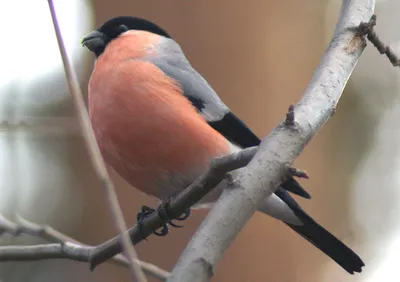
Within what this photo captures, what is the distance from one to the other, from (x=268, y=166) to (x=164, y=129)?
769 millimetres

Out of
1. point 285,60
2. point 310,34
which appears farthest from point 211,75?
point 310,34

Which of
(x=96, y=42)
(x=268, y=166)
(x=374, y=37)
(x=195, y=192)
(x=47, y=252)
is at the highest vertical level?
(x=374, y=37)

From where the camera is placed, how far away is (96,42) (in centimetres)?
229

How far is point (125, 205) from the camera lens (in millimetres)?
3516

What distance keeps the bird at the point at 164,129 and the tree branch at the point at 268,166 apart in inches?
21.5

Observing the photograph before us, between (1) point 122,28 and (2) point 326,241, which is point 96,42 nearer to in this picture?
(1) point 122,28

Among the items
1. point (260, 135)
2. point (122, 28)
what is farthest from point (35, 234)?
point (260, 135)

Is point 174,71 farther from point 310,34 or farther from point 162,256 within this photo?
point 310,34

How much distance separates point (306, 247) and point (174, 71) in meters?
2.06

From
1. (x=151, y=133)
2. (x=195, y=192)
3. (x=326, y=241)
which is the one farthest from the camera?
(x=326, y=241)

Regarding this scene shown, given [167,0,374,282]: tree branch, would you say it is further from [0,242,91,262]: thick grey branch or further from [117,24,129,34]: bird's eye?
[117,24,129,34]: bird's eye

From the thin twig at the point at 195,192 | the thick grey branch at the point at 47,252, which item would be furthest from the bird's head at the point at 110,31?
the thick grey branch at the point at 47,252

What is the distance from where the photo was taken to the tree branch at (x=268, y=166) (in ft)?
3.20

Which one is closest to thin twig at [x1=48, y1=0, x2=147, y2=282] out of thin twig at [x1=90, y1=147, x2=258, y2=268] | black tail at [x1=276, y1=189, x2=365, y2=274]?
thin twig at [x1=90, y1=147, x2=258, y2=268]
